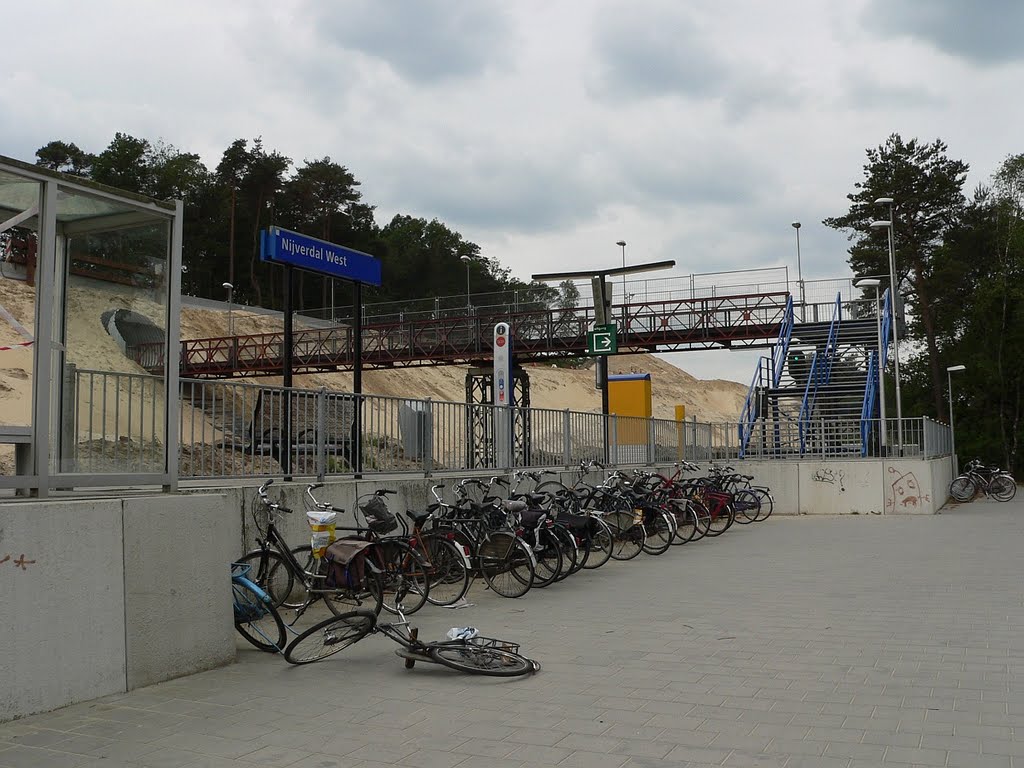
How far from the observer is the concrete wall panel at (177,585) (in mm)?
6262

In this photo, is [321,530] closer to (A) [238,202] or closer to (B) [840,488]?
(B) [840,488]

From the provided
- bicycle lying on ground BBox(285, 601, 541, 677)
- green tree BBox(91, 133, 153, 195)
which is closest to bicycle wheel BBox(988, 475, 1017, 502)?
bicycle lying on ground BBox(285, 601, 541, 677)

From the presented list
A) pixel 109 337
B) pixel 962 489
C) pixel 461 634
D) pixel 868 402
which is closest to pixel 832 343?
pixel 868 402

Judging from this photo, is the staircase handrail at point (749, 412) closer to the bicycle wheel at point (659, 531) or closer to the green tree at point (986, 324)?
the bicycle wheel at point (659, 531)

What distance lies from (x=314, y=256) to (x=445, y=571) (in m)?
4.84

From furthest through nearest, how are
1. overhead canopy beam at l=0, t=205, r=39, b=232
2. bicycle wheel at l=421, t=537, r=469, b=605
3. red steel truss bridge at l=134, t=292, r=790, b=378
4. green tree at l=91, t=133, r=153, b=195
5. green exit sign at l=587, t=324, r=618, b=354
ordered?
green tree at l=91, t=133, r=153, b=195 < red steel truss bridge at l=134, t=292, r=790, b=378 < green exit sign at l=587, t=324, r=618, b=354 < bicycle wheel at l=421, t=537, r=469, b=605 < overhead canopy beam at l=0, t=205, r=39, b=232

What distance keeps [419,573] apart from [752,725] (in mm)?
4116

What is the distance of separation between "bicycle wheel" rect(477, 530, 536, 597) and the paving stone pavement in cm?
21

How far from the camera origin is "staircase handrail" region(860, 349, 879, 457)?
915 inches

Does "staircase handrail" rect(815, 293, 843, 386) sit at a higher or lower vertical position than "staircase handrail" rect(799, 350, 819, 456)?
higher

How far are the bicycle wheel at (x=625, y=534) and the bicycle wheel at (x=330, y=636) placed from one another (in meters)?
6.60

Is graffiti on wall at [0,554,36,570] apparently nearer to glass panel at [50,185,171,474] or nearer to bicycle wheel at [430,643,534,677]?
glass panel at [50,185,171,474]

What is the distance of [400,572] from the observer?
27.8 ft

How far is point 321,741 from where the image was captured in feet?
16.5
